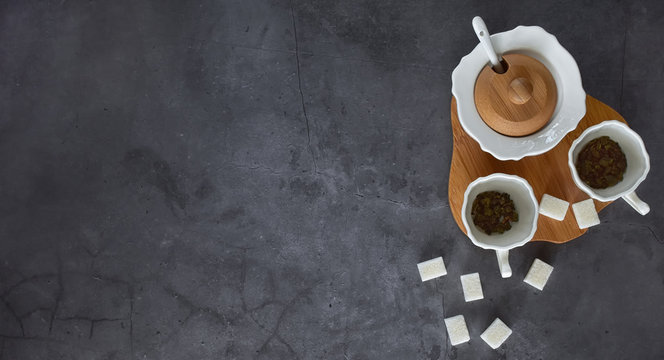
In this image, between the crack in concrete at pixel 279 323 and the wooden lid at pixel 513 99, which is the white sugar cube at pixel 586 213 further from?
the crack in concrete at pixel 279 323

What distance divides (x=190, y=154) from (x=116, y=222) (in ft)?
1.51

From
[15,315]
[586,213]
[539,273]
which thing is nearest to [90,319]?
[15,315]

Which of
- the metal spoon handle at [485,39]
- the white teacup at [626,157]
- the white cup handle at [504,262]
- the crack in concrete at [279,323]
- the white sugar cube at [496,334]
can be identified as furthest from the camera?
the crack in concrete at [279,323]

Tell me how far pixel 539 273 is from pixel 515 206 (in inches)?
16.8

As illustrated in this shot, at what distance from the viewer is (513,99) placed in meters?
1.51

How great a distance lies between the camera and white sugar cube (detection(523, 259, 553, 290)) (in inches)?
78.3

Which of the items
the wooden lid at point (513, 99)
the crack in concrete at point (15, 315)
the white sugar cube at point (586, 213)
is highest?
the wooden lid at point (513, 99)

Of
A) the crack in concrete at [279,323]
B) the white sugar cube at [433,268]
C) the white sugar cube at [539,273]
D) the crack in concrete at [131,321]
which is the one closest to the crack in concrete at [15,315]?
the crack in concrete at [131,321]

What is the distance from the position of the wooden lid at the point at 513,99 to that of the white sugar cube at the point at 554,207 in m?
0.28

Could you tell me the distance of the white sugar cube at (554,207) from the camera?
5.48ft

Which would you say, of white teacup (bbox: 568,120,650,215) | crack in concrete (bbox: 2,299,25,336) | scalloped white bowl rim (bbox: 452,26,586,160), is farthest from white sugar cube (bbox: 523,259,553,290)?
crack in concrete (bbox: 2,299,25,336)

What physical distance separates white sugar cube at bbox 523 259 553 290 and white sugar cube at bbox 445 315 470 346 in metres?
0.34

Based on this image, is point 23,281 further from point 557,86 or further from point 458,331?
point 557,86

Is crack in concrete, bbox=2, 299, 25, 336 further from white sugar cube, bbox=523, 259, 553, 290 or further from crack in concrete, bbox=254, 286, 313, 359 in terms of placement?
white sugar cube, bbox=523, 259, 553, 290
